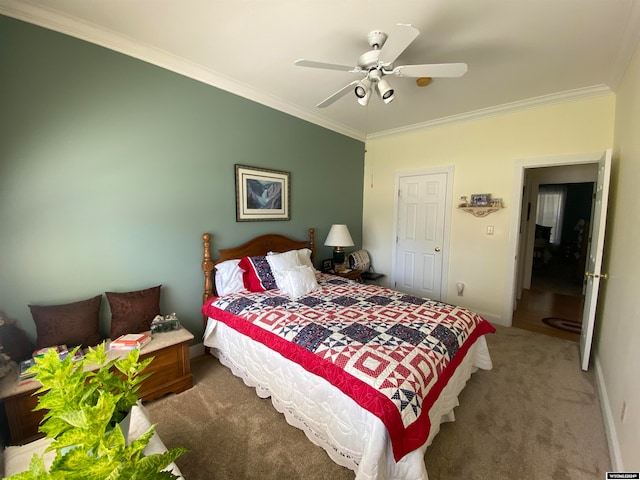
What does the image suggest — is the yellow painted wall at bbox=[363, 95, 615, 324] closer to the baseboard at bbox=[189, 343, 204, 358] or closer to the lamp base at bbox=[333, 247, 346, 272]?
the lamp base at bbox=[333, 247, 346, 272]

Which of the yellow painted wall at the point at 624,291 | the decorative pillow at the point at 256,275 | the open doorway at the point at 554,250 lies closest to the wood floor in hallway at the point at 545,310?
the open doorway at the point at 554,250

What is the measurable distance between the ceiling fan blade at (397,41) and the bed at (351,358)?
1.76 metres

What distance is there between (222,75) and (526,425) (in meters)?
3.77

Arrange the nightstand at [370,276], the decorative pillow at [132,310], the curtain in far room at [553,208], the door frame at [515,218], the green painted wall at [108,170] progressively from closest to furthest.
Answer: the green painted wall at [108,170] < the decorative pillow at [132,310] < the door frame at [515,218] < the nightstand at [370,276] < the curtain in far room at [553,208]

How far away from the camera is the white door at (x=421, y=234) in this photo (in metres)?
3.85

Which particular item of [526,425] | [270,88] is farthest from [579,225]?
[270,88]

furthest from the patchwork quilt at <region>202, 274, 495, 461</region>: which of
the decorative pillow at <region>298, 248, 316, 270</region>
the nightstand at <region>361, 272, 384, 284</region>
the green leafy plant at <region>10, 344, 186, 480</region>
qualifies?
the nightstand at <region>361, 272, 384, 284</region>

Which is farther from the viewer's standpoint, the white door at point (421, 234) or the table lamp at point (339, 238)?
the white door at point (421, 234)

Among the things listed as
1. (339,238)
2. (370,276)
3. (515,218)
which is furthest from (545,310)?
(339,238)

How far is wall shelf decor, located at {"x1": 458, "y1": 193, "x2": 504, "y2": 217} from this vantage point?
3.34 metres

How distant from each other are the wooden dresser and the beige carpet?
114 mm

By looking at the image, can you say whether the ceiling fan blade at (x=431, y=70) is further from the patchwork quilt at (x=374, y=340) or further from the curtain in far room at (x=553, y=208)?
the curtain in far room at (x=553, y=208)

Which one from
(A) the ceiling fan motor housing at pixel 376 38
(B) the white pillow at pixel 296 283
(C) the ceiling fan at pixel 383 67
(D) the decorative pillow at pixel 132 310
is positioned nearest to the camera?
(C) the ceiling fan at pixel 383 67

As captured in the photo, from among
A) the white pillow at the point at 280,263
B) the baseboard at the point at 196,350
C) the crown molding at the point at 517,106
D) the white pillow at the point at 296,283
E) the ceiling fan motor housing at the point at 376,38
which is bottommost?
the baseboard at the point at 196,350
